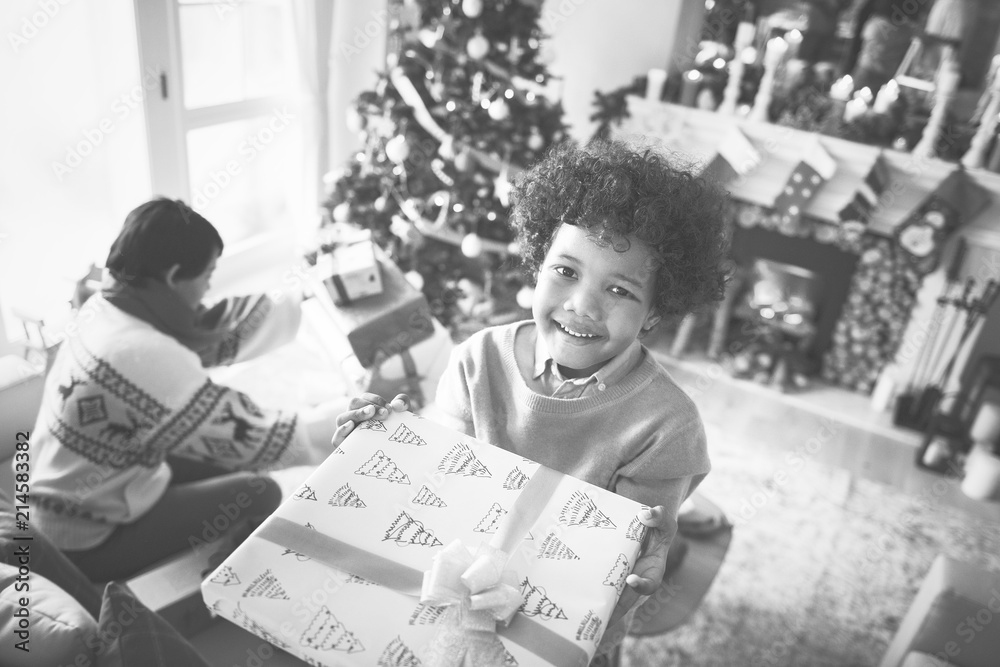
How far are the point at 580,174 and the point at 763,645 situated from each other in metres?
1.58

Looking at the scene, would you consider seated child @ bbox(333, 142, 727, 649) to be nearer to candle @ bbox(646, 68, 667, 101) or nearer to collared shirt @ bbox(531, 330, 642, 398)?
collared shirt @ bbox(531, 330, 642, 398)

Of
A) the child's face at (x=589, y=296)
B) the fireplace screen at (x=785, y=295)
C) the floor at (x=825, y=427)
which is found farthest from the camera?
the fireplace screen at (x=785, y=295)

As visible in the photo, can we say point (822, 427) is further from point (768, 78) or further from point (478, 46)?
point (478, 46)

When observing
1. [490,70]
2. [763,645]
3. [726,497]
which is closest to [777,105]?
[490,70]

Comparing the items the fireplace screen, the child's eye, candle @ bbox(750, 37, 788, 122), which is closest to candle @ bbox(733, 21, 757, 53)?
candle @ bbox(750, 37, 788, 122)

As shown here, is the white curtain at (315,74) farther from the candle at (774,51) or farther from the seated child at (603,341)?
the seated child at (603,341)

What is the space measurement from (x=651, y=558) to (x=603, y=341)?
1.01 feet

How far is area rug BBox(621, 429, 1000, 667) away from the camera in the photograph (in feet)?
6.49

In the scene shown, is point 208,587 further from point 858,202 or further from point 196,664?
point 858,202

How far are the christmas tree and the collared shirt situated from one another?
56.5 inches

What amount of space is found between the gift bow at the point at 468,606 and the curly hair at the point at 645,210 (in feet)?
1.59

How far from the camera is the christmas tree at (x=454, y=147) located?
2.64 meters

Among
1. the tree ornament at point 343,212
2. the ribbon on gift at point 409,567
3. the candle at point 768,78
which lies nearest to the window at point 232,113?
the tree ornament at point 343,212

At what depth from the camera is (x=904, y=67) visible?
3.01 m
